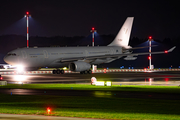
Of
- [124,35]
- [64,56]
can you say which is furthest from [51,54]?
[124,35]

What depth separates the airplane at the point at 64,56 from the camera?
5081cm

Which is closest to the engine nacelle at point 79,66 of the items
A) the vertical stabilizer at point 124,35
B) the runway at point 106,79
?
the runway at point 106,79

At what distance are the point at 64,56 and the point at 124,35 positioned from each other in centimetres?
1412

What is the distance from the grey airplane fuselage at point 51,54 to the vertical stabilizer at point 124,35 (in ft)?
9.02

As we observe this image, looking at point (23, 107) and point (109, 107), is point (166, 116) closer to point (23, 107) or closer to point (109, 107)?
point (109, 107)

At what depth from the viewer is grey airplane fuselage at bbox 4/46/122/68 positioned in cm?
5066

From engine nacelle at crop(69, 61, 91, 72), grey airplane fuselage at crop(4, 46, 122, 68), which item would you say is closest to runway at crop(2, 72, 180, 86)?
grey airplane fuselage at crop(4, 46, 122, 68)

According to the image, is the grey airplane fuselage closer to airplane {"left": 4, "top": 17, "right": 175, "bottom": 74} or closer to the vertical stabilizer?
airplane {"left": 4, "top": 17, "right": 175, "bottom": 74}

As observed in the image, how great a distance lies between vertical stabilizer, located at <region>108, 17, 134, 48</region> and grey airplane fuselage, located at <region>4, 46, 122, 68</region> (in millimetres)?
2748

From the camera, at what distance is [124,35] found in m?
64.0

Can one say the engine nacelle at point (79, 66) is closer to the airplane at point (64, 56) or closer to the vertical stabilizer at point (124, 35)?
the airplane at point (64, 56)

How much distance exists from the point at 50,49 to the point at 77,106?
36961mm

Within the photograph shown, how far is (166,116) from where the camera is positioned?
47.2ft

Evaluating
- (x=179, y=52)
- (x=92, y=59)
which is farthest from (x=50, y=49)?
(x=179, y=52)
